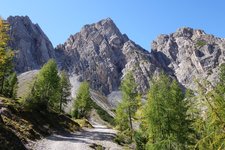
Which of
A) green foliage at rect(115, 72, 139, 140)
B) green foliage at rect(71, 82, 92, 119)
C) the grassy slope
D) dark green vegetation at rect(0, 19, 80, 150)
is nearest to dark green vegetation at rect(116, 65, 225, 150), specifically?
green foliage at rect(115, 72, 139, 140)

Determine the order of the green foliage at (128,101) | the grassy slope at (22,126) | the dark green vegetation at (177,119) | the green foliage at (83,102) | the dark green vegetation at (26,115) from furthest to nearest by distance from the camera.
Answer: the green foliage at (83,102), the green foliage at (128,101), the dark green vegetation at (26,115), the grassy slope at (22,126), the dark green vegetation at (177,119)

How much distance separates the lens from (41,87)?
7169 cm

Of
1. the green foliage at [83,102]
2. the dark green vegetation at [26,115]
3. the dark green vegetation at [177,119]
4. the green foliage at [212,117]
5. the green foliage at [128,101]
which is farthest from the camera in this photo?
the green foliage at [83,102]

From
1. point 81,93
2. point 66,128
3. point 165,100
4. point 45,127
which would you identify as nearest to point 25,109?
point 45,127

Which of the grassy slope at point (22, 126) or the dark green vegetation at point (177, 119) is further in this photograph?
the grassy slope at point (22, 126)

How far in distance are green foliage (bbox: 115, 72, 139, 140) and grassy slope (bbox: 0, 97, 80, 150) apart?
1000 centimetres

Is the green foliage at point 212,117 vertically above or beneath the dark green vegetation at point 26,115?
beneath

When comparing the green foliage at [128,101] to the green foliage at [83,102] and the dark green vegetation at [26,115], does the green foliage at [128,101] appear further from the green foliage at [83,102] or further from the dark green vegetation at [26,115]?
the green foliage at [83,102]

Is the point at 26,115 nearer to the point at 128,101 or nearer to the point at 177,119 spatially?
the point at 128,101

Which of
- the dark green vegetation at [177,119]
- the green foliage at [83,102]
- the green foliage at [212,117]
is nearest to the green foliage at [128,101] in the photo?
the dark green vegetation at [177,119]

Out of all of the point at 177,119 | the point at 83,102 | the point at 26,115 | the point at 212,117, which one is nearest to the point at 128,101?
the point at 26,115

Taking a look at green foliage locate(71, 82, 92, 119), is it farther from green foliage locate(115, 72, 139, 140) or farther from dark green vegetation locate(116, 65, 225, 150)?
green foliage locate(115, 72, 139, 140)

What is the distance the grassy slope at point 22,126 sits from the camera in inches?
1066

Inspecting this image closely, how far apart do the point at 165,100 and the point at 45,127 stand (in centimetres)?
1944
